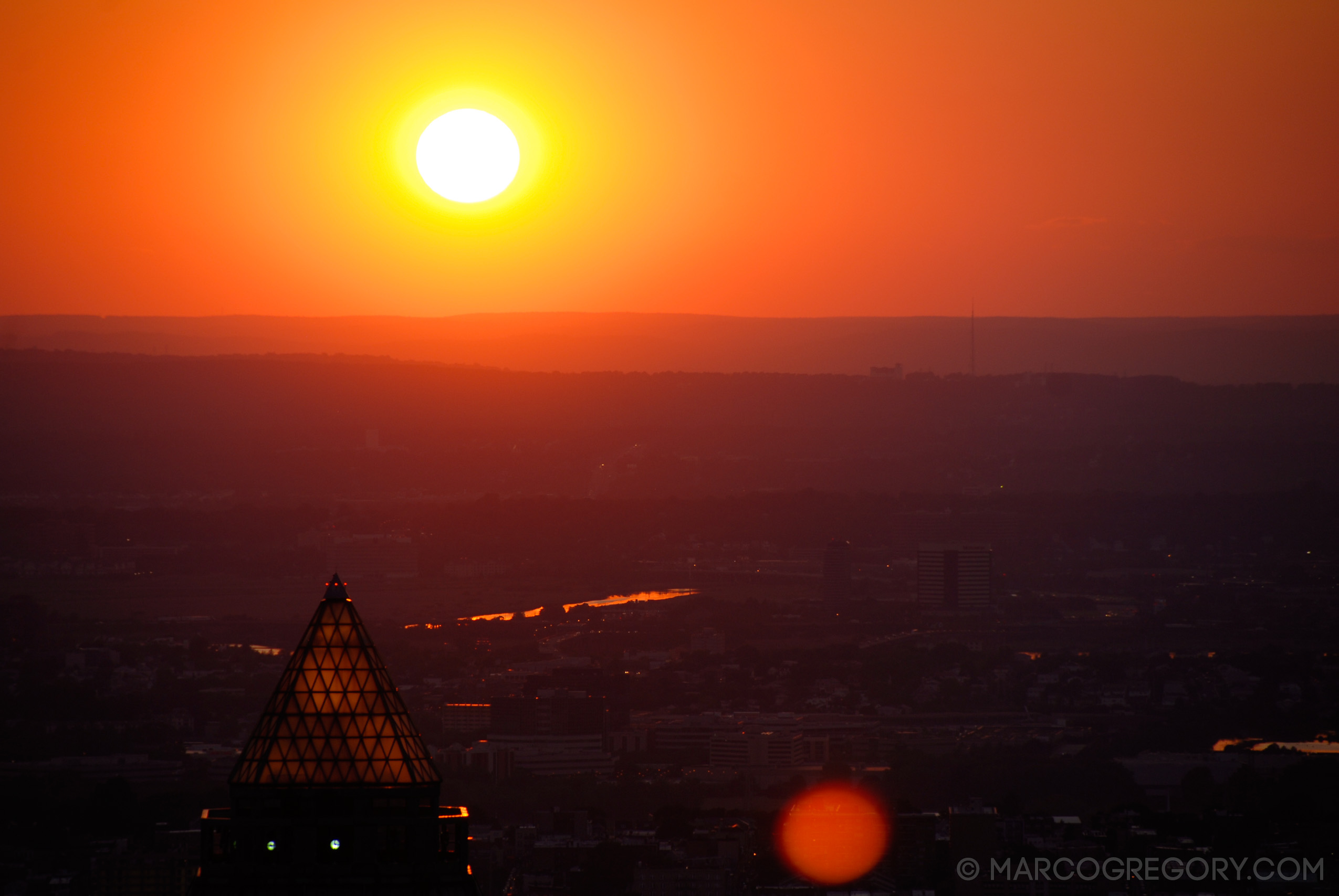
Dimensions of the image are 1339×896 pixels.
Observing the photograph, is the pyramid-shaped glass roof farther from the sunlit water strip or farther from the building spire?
the sunlit water strip

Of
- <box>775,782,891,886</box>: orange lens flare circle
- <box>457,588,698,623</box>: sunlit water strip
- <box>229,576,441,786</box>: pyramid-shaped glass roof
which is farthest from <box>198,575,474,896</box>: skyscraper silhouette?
<box>457,588,698,623</box>: sunlit water strip

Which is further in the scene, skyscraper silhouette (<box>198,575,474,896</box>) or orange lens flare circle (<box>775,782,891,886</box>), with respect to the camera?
orange lens flare circle (<box>775,782,891,886</box>)

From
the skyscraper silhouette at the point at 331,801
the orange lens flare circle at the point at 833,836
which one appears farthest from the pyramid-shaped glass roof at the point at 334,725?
the orange lens flare circle at the point at 833,836

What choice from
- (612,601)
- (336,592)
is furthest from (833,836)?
(612,601)

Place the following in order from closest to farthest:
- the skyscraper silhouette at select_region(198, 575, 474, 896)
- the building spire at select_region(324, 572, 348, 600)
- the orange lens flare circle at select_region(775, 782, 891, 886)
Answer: the skyscraper silhouette at select_region(198, 575, 474, 896) → the building spire at select_region(324, 572, 348, 600) → the orange lens flare circle at select_region(775, 782, 891, 886)

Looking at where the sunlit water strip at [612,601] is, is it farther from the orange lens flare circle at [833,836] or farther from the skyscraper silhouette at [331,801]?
the skyscraper silhouette at [331,801]

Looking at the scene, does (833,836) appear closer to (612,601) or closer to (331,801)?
(331,801)

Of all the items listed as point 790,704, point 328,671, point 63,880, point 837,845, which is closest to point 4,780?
point 63,880
